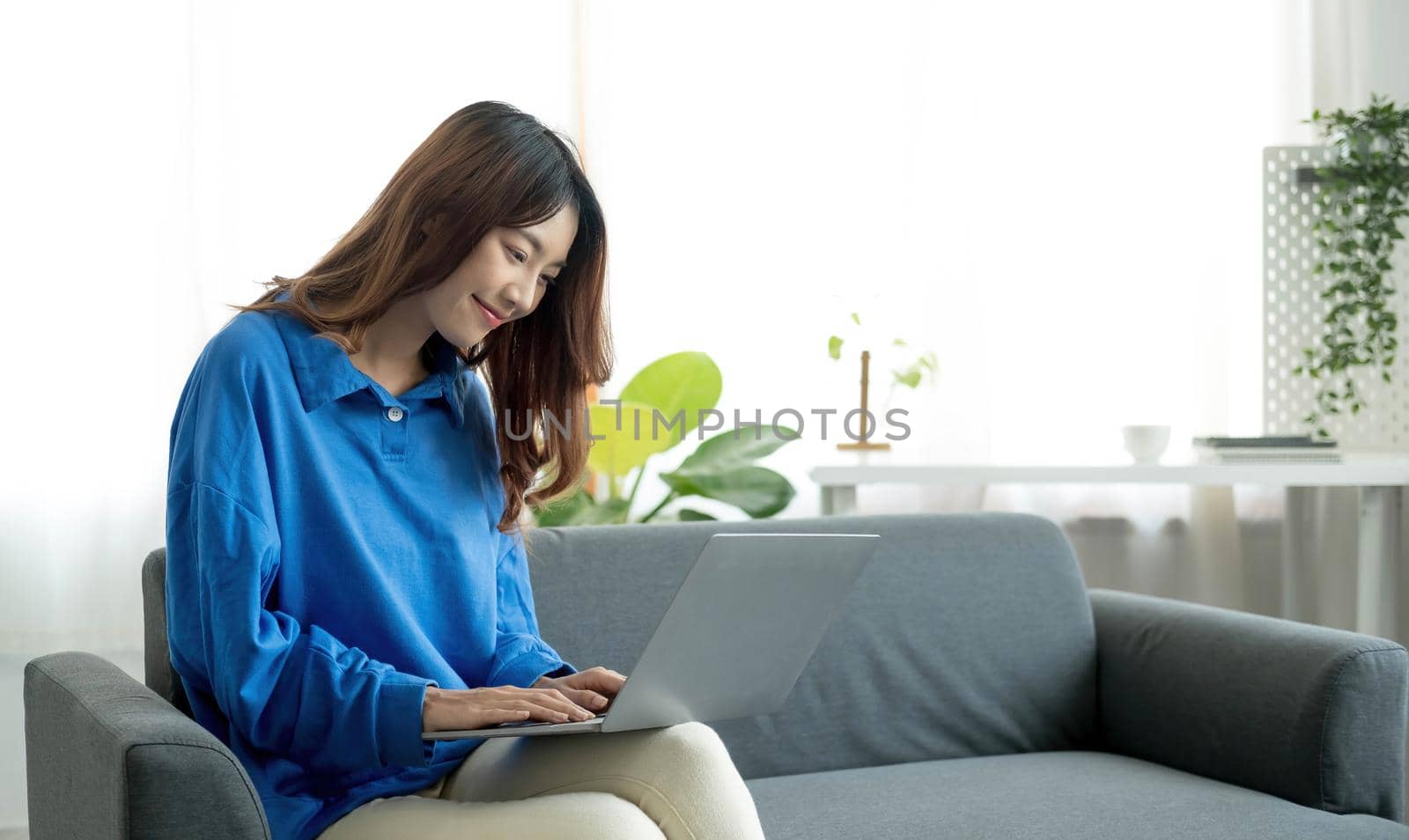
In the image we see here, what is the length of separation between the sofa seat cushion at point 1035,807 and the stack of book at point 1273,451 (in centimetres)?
89

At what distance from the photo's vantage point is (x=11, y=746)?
108 inches

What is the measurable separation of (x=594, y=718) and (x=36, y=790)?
0.72m

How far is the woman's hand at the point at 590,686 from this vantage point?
130 cm

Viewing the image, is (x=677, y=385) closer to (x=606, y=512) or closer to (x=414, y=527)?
(x=606, y=512)

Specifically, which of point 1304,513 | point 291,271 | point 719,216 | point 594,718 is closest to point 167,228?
point 291,271

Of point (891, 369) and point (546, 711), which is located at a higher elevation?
point (891, 369)

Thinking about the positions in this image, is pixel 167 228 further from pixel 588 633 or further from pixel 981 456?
pixel 981 456

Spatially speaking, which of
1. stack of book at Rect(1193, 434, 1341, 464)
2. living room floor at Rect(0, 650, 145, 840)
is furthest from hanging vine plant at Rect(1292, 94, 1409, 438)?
living room floor at Rect(0, 650, 145, 840)

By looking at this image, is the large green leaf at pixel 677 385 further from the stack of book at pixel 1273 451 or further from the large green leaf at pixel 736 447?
the stack of book at pixel 1273 451

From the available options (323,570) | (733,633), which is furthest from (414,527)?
(733,633)

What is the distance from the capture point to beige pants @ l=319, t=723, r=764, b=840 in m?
1.12

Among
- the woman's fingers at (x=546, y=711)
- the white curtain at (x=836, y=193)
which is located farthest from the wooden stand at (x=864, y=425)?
the woman's fingers at (x=546, y=711)

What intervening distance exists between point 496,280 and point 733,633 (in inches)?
17.7

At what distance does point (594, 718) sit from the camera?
120 cm
